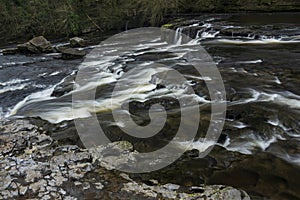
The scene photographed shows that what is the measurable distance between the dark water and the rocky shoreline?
0.64 feet

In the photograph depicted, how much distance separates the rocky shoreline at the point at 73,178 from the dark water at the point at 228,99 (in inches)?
7.7

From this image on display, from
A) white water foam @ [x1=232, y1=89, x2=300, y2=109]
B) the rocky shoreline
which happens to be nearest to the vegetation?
white water foam @ [x1=232, y1=89, x2=300, y2=109]

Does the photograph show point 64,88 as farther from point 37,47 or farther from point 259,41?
point 259,41

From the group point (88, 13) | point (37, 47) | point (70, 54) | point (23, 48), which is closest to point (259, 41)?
point (70, 54)

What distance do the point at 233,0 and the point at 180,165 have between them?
49.6ft

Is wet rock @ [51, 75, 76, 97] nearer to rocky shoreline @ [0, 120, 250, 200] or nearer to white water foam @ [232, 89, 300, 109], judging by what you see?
rocky shoreline @ [0, 120, 250, 200]

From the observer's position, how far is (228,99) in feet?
18.4

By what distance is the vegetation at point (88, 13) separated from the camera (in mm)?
16438

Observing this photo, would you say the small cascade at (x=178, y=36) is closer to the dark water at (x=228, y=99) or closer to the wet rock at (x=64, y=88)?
the dark water at (x=228, y=99)

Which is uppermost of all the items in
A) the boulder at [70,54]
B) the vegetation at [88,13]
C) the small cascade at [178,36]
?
the vegetation at [88,13]

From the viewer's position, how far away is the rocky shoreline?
9.92 ft

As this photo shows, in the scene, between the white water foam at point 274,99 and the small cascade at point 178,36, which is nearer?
the white water foam at point 274,99

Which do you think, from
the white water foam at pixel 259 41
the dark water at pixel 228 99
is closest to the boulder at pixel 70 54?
the dark water at pixel 228 99

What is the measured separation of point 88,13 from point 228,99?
15.1 m
